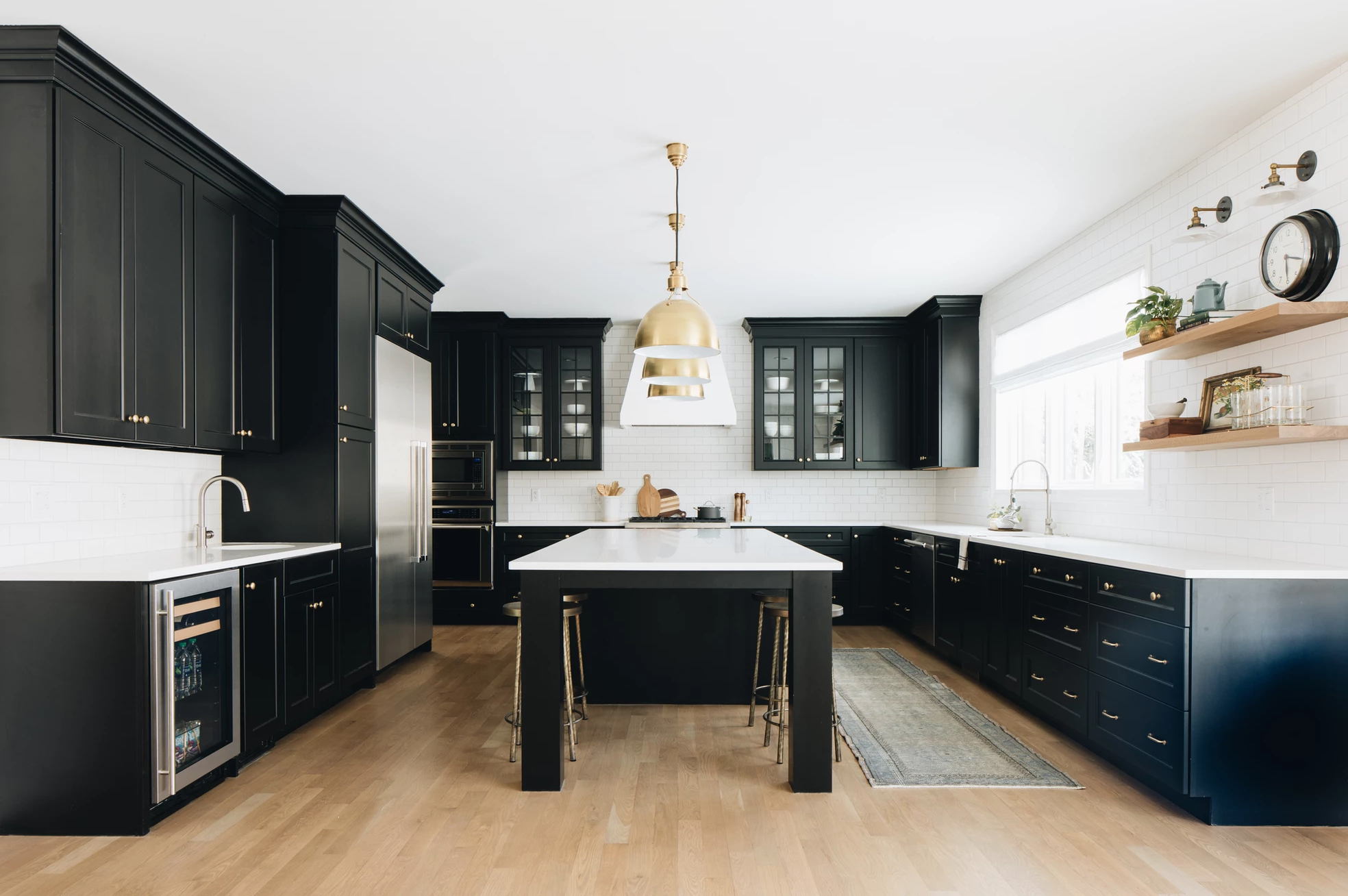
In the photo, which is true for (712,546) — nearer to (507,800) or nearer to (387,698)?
(507,800)

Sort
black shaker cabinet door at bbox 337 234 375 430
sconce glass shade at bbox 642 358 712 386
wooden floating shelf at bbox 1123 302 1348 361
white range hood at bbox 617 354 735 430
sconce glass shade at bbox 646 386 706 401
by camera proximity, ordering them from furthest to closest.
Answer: white range hood at bbox 617 354 735 430 → sconce glass shade at bbox 646 386 706 401 → black shaker cabinet door at bbox 337 234 375 430 → sconce glass shade at bbox 642 358 712 386 → wooden floating shelf at bbox 1123 302 1348 361

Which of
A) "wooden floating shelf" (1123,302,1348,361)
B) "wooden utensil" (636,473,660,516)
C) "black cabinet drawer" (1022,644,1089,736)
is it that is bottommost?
"black cabinet drawer" (1022,644,1089,736)

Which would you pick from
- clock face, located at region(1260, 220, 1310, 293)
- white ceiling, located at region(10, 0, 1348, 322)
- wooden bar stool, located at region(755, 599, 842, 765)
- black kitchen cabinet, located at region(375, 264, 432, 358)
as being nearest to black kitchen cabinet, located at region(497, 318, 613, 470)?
black kitchen cabinet, located at region(375, 264, 432, 358)

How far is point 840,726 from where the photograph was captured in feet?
12.9

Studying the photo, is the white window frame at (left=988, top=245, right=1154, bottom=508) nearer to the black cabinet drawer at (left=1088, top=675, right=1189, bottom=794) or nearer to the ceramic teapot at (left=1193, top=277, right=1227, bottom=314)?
the ceramic teapot at (left=1193, top=277, right=1227, bottom=314)

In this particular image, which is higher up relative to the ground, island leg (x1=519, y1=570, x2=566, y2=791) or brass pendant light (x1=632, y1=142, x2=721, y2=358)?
brass pendant light (x1=632, y1=142, x2=721, y2=358)

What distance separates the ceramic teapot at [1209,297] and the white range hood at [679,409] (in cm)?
399

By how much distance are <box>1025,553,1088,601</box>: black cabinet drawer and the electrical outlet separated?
4.40 metres

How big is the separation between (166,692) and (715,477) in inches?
207

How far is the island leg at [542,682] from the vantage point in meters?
3.13

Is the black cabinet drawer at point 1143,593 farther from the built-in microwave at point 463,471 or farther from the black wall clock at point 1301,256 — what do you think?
the built-in microwave at point 463,471

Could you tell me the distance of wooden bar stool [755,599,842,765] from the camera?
3.49 metres

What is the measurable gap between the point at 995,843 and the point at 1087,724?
3.76 feet

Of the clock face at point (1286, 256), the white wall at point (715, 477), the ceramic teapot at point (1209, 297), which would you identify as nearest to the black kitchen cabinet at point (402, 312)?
the white wall at point (715, 477)
